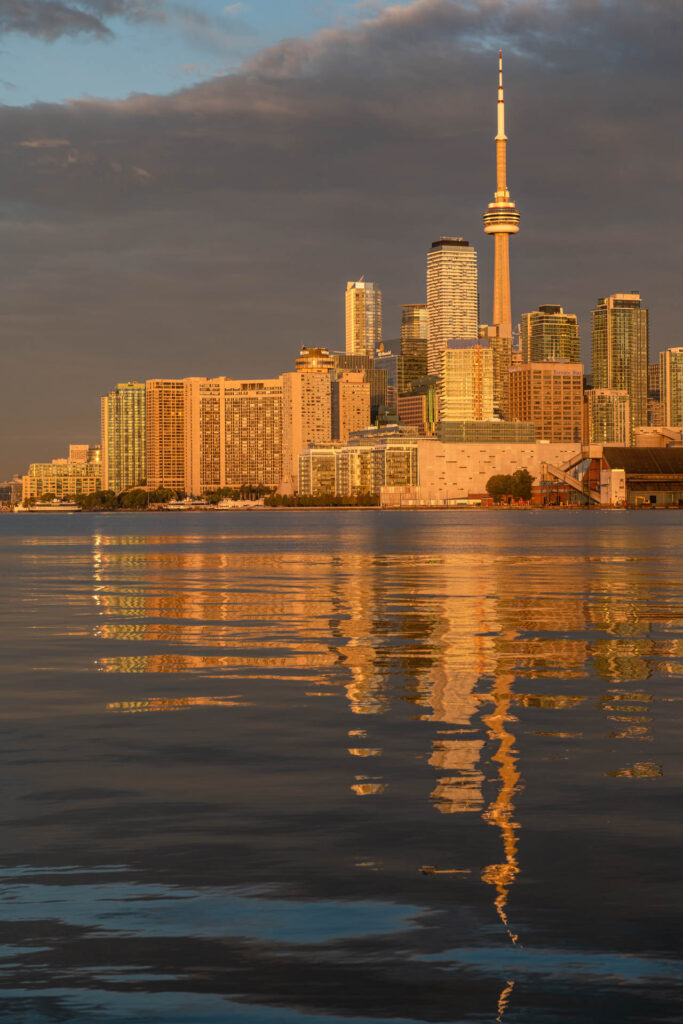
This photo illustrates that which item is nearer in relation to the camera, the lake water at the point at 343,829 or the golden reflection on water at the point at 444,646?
the lake water at the point at 343,829

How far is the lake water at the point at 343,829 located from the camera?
1031 cm

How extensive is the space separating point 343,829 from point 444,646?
19.8 m

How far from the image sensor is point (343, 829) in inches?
597

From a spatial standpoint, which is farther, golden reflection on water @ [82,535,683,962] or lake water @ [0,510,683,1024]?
golden reflection on water @ [82,535,683,962]

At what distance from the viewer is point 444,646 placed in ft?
114

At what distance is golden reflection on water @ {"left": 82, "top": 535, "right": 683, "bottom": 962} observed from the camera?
19.5 m

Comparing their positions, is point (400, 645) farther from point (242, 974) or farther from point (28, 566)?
point (28, 566)

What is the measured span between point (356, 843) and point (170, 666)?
18.0 meters

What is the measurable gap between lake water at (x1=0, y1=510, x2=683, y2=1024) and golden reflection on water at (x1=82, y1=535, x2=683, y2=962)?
14 cm

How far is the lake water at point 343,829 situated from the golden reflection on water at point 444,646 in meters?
0.14

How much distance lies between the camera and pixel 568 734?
70.6 feet

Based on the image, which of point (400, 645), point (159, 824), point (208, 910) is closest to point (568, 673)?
point (400, 645)

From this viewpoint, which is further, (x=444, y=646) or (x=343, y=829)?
(x=444, y=646)

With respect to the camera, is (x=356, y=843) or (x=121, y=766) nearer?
(x=356, y=843)
